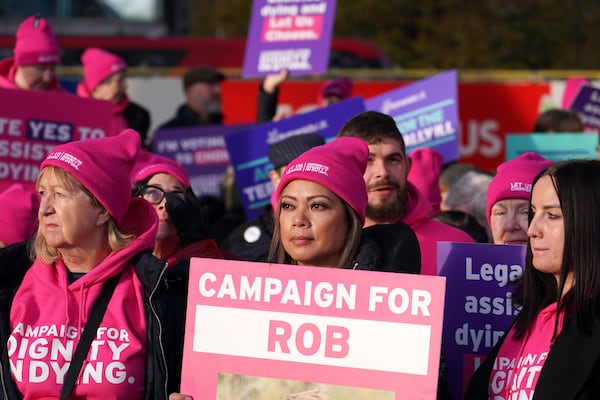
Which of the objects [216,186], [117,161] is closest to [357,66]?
[216,186]

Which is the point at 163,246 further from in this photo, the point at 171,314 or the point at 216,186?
the point at 216,186

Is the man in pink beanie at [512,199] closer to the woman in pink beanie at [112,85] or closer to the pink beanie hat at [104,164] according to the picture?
the pink beanie hat at [104,164]

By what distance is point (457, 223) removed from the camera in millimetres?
6797

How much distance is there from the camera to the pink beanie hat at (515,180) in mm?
5848

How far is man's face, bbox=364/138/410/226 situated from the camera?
6.02 m

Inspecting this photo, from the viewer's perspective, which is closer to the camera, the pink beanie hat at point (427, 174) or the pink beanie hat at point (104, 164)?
the pink beanie hat at point (104, 164)

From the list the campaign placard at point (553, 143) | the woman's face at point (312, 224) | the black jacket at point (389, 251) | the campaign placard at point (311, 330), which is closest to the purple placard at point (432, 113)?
the campaign placard at point (553, 143)

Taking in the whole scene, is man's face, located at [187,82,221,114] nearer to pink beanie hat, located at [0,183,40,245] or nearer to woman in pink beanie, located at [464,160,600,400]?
pink beanie hat, located at [0,183,40,245]

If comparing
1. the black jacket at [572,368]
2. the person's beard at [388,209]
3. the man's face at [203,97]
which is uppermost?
the man's face at [203,97]

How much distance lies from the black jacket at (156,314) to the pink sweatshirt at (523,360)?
1124 millimetres

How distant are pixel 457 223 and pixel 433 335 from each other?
2740 millimetres

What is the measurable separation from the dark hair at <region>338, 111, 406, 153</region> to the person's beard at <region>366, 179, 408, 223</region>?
0.22 meters

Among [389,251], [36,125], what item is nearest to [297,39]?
[36,125]

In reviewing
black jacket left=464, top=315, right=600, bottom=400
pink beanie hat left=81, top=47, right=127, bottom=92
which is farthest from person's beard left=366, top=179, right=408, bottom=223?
pink beanie hat left=81, top=47, right=127, bottom=92
